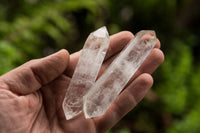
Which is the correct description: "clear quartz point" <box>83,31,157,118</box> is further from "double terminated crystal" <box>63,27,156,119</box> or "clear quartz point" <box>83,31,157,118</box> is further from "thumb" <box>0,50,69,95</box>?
"thumb" <box>0,50,69,95</box>

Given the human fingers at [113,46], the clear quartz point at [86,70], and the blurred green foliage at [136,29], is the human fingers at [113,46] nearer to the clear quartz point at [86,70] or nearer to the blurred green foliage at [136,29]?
the clear quartz point at [86,70]

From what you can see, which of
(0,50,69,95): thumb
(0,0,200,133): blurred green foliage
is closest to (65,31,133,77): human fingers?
(0,50,69,95): thumb

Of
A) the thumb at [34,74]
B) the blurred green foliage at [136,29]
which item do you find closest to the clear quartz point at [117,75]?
the thumb at [34,74]

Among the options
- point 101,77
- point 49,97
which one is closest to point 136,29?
point 101,77

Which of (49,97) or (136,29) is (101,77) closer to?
(49,97)

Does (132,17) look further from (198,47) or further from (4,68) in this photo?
(4,68)

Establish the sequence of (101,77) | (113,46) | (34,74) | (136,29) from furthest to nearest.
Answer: (136,29) < (113,46) < (101,77) < (34,74)
